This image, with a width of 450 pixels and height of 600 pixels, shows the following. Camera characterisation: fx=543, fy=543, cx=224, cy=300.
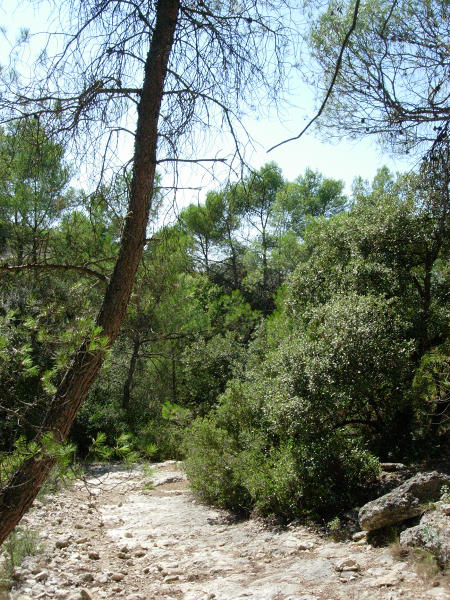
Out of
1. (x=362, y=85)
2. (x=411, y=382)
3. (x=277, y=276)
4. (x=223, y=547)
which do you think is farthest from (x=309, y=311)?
(x=277, y=276)

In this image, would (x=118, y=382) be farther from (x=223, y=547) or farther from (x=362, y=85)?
(x=362, y=85)

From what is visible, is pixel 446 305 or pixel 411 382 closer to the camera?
pixel 411 382

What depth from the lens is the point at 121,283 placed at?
3365 millimetres

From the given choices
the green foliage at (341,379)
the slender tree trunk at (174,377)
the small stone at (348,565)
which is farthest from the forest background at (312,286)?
the slender tree trunk at (174,377)

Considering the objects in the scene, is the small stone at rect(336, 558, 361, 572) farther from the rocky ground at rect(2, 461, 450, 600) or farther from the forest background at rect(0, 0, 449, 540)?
the forest background at rect(0, 0, 449, 540)

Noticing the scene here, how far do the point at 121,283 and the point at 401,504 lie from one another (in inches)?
164

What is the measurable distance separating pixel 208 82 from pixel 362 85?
506 cm

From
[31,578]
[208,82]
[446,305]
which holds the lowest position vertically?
[31,578]

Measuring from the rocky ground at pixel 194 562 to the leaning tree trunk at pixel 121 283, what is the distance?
70 centimetres

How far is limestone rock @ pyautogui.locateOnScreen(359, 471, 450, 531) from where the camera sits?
5.74 metres

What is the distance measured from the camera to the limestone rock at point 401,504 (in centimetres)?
574

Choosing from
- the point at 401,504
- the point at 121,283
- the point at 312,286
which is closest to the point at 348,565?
the point at 401,504

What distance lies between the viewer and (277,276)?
77.6 ft

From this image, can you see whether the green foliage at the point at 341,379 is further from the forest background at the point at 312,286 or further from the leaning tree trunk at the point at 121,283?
the leaning tree trunk at the point at 121,283
